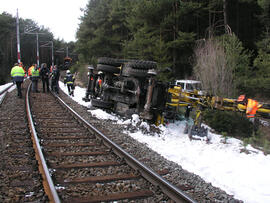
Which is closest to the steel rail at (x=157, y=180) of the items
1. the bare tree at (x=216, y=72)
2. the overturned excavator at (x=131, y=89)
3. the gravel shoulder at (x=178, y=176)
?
the gravel shoulder at (x=178, y=176)

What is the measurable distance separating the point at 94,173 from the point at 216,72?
33.1 feet

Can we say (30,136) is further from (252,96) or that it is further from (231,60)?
(252,96)

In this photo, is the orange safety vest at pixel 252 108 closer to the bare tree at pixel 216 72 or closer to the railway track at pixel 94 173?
the railway track at pixel 94 173

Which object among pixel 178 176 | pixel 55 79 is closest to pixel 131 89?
pixel 178 176

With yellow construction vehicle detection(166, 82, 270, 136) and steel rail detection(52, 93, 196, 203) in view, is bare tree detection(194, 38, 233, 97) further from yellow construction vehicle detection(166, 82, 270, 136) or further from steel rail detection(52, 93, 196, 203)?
steel rail detection(52, 93, 196, 203)

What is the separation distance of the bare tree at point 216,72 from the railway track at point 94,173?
27.3 feet

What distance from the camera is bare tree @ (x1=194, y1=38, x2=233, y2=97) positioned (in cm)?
1249

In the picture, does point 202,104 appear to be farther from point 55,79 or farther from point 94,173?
point 55,79

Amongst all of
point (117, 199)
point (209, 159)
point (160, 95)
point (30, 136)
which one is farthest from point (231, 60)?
point (117, 199)

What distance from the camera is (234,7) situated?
18.7m

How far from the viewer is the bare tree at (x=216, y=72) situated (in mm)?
12492

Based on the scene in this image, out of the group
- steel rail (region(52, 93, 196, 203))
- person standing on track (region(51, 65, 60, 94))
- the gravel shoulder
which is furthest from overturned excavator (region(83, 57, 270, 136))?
person standing on track (region(51, 65, 60, 94))

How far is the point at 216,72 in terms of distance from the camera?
41.1 ft

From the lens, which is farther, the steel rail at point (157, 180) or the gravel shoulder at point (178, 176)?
the gravel shoulder at point (178, 176)
